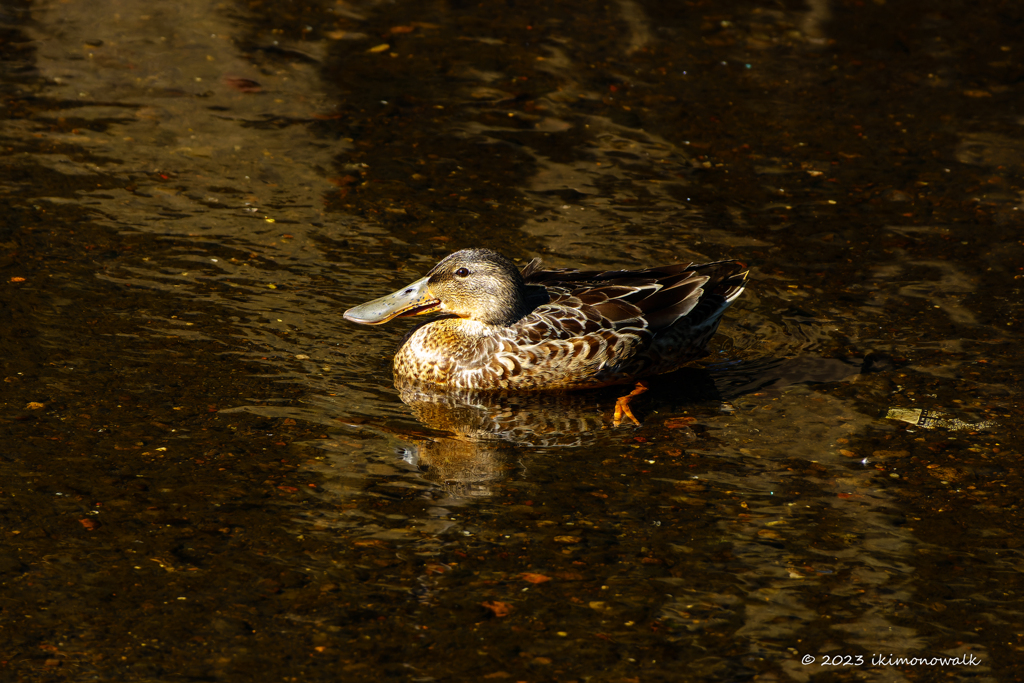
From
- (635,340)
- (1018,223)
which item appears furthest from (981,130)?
(635,340)

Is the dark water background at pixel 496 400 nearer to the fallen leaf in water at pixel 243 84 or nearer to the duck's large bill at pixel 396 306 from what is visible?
the fallen leaf in water at pixel 243 84

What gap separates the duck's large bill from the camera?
295 inches

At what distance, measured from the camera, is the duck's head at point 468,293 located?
749 centimetres

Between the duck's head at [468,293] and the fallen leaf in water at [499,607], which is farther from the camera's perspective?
the duck's head at [468,293]

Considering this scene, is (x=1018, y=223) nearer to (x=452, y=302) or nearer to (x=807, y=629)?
(x=452, y=302)

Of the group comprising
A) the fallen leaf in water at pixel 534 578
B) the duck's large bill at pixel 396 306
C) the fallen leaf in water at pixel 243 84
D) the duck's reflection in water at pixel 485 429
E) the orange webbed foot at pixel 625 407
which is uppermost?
the fallen leaf in water at pixel 243 84

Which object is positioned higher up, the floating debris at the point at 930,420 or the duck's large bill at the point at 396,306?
the duck's large bill at the point at 396,306

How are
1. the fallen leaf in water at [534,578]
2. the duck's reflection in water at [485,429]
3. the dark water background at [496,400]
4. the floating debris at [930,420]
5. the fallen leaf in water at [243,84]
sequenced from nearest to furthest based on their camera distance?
the dark water background at [496,400] → the fallen leaf in water at [534,578] → the duck's reflection in water at [485,429] → the floating debris at [930,420] → the fallen leaf in water at [243,84]

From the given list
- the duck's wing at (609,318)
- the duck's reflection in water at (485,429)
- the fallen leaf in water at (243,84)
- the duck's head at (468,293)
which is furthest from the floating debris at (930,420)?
the fallen leaf in water at (243,84)

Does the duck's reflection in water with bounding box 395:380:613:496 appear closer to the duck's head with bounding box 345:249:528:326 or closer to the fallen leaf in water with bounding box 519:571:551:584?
the duck's head with bounding box 345:249:528:326

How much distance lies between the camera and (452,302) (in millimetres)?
7602

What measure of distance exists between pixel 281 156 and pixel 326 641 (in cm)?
600

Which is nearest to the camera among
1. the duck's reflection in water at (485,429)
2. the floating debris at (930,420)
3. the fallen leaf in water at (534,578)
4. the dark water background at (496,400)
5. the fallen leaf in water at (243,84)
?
the dark water background at (496,400)

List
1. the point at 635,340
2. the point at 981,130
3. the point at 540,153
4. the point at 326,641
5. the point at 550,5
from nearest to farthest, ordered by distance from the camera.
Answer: the point at 326,641 < the point at 635,340 < the point at 540,153 < the point at 981,130 < the point at 550,5
